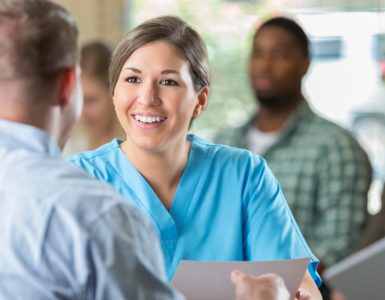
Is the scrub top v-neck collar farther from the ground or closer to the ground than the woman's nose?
closer to the ground

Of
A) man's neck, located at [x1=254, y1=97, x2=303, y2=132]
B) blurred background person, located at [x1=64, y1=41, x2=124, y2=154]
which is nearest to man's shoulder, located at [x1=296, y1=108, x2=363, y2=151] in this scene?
man's neck, located at [x1=254, y1=97, x2=303, y2=132]

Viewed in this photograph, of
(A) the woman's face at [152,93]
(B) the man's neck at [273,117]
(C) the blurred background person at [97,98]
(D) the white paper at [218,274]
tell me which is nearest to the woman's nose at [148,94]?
(A) the woman's face at [152,93]

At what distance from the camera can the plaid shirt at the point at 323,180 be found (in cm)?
356

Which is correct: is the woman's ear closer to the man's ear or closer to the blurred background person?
the man's ear

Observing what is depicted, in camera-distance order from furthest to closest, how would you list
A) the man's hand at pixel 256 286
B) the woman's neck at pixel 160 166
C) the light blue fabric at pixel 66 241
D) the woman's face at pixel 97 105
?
the woman's face at pixel 97 105, the woman's neck at pixel 160 166, the man's hand at pixel 256 286, the light blue fabric at pixel 66 241

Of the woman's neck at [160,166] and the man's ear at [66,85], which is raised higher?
the man's ear at [66,85]

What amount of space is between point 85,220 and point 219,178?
33.2 inches

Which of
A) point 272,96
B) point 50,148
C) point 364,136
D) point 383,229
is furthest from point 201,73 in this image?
point 364,136

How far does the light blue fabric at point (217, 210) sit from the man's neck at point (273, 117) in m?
1.65

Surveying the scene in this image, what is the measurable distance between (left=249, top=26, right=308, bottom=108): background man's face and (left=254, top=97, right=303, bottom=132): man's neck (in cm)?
4

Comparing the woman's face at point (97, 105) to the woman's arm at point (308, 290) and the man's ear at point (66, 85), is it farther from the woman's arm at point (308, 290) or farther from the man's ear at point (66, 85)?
the man's ear at point (66, 85)

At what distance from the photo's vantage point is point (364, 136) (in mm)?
4949

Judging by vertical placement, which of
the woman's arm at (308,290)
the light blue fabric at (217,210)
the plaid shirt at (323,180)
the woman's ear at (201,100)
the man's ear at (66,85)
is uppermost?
the man's ear at (66,85)

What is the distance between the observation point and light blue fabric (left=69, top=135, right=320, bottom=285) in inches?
81.7
